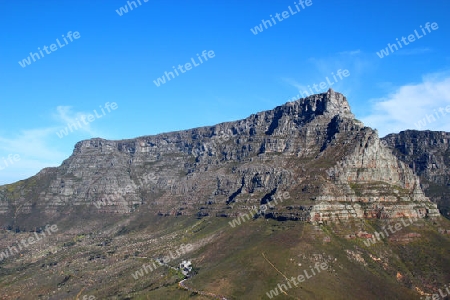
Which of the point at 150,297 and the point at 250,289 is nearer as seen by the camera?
the point at 250,289

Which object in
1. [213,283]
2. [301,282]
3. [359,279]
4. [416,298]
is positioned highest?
[213,283]

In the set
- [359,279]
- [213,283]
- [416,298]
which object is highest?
[213,283]

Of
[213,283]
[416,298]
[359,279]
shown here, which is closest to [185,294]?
[213,283]

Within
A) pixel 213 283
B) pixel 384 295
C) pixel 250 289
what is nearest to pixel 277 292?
pixel 250 289

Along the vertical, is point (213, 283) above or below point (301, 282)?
above

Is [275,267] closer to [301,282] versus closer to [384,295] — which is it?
[301,282]

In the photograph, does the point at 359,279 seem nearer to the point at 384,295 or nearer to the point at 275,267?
the point at 384,295

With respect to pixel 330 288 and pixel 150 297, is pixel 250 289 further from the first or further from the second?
pixel 150 297

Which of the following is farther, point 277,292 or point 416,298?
point 416,298

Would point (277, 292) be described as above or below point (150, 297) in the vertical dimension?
below
